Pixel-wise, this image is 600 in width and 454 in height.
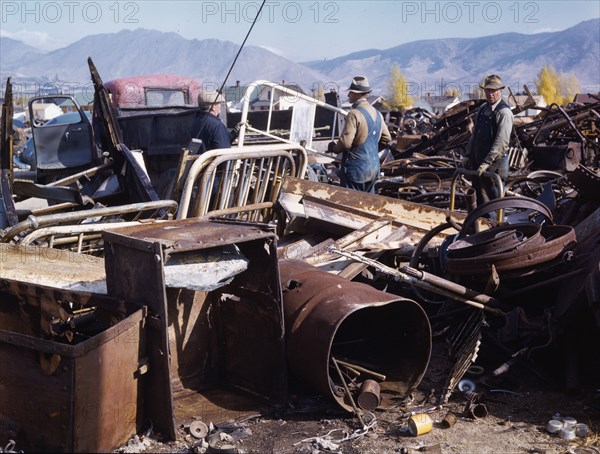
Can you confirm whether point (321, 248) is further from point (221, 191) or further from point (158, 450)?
point (158, 450)

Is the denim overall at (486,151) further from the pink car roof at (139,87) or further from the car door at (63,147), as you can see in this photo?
the pink car roof at (139,87)

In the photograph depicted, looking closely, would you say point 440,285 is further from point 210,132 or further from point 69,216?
point 210,132

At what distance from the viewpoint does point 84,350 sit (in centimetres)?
319

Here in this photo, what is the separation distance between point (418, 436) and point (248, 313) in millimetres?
1241

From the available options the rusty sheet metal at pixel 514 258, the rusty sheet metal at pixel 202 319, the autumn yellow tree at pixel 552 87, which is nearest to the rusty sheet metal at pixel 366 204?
the rusty sheet metal at pixel 514 258

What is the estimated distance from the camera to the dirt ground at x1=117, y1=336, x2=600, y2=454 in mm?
3672

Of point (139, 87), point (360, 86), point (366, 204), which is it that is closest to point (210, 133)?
point (360, 86)

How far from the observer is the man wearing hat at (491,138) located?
23.5 feet

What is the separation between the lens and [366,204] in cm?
650

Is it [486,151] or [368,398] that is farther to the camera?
[486,151]

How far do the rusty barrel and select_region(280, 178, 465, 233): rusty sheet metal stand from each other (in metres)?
1.70

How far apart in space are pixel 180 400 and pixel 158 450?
2.09 feet

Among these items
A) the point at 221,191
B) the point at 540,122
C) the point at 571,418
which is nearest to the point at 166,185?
the point at 221,191

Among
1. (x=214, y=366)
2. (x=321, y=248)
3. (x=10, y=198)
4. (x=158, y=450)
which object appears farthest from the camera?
(x=10, y=198)
